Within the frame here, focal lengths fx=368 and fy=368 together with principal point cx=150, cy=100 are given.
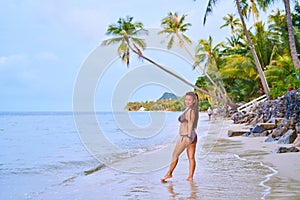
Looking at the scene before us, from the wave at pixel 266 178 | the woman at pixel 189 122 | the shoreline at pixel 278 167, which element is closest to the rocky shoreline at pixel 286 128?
the shoreline at pixel 278 167

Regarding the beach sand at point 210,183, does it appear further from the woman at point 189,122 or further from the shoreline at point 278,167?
the woman at point 189,122

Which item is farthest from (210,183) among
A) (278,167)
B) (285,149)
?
(285,149)

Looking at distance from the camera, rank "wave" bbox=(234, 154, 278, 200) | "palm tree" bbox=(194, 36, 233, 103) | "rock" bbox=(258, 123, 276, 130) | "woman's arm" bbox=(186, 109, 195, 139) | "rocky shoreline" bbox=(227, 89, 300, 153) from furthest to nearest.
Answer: "palm tree" bbox=(194, 36, 233, 103), "rock" bbox=(258, 123, 276, 130), "rocky shoreline" bbox=(227, 89, 300, 153), "woman's arm" bbox=(186, 109, 195, 139), "wave" bbox=(234, 154, 278, 200)

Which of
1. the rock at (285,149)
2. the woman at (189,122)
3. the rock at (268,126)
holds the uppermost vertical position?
the woman at (189,122)

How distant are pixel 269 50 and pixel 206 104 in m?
39.8

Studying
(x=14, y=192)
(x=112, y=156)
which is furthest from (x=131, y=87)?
(x=112, y=156)

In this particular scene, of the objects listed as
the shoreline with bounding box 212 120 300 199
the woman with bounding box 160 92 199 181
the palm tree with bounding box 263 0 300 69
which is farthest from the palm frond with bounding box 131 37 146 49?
the woman with bounding box 160 92 199 181

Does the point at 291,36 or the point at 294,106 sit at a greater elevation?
the point at 291,36

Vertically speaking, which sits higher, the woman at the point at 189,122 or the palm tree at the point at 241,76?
the palm tree at the point at 241,76

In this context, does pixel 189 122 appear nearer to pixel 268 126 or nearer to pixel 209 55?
pixel 268 126

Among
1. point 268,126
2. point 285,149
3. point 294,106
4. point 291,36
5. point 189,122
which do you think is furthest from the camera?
point 291,36

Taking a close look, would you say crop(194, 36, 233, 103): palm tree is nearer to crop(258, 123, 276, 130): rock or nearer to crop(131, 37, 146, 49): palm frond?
crop(131, 37, 146, 49): palm frond

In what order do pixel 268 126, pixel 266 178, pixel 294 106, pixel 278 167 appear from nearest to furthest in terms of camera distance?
pixel 266 178
pixel 278 167
pixel 294 106
pixel 268 126

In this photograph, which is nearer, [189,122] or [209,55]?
A: [189,122]
